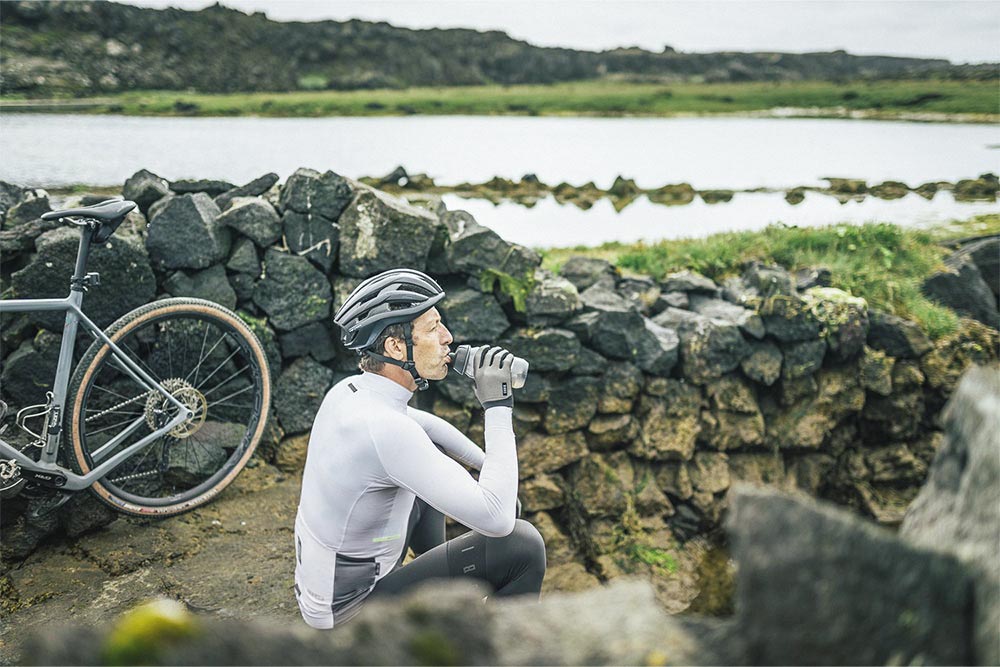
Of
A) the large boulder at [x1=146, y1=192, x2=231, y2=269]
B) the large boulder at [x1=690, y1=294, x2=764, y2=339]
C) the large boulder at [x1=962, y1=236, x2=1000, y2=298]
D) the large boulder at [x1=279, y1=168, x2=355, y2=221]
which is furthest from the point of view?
the large boulder at [x1=962, y1=236, x2=1000, y2=298]

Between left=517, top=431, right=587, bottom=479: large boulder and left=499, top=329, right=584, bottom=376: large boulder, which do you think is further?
left=517, top=431, right=587, bottom=479: large boulder

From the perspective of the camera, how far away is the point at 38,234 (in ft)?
20.3

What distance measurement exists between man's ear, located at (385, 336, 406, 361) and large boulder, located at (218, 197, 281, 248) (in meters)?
3.65

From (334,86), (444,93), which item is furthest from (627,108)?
(334,86)

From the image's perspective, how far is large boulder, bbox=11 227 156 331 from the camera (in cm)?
591

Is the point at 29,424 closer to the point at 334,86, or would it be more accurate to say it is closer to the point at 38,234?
the point at 38,234

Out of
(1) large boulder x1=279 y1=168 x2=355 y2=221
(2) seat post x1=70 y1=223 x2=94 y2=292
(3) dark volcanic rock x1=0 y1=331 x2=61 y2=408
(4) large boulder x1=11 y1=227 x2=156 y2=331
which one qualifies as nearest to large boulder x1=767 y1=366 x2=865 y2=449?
(1) large boulder x1=279 y1=168 x2=355 y2=221

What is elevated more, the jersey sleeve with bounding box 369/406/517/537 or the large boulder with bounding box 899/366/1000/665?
the large boulder with bounding box 899/366/1000/665

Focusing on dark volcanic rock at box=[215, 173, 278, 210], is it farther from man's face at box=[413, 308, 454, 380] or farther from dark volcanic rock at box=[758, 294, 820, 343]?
dark volcanic rock at box=[758, 294, 820, 343]

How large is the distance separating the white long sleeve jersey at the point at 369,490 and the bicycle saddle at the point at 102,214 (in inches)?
105

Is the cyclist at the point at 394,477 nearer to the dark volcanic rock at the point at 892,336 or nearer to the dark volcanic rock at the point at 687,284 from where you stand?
the dark volcanic rock at the point at 687,284

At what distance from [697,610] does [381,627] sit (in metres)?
7.08

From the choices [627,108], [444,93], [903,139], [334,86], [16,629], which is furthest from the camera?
[444,93]

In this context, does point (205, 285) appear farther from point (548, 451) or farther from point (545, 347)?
point (548, 451)
